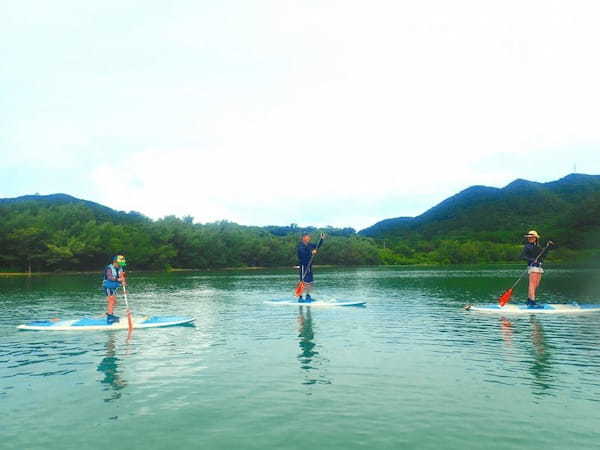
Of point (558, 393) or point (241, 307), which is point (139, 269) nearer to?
point (241, 307)

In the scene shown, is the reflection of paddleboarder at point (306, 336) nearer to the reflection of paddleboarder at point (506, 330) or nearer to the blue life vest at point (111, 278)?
→ the reflection of paddleboarder at point (506, 330)

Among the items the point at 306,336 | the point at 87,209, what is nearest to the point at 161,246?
the point at 87,209

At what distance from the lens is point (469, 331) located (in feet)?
58.2

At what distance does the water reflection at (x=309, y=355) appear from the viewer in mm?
11242

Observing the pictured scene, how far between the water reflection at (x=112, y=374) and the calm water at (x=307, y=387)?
6 centimetres

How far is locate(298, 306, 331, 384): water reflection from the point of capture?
11242 millimetres

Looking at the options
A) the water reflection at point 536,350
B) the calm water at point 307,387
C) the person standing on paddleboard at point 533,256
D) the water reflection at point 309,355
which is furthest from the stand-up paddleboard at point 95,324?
the person standing on paddleboard at point 533,256

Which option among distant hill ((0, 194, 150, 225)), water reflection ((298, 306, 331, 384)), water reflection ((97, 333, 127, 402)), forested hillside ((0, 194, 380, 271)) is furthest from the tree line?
water reflection ((97, 333, 127, 402))

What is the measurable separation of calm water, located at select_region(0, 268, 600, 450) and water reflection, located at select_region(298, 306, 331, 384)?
47 millimetres

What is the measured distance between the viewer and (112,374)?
468 inches

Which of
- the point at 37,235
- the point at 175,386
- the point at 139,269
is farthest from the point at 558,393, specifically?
the point at 139,269

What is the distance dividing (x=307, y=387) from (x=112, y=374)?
464cm

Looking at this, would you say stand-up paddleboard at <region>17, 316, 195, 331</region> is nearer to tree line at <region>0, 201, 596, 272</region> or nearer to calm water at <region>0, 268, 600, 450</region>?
calm water at <region>0, 268, 600, 450</region>

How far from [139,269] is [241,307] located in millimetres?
106351
